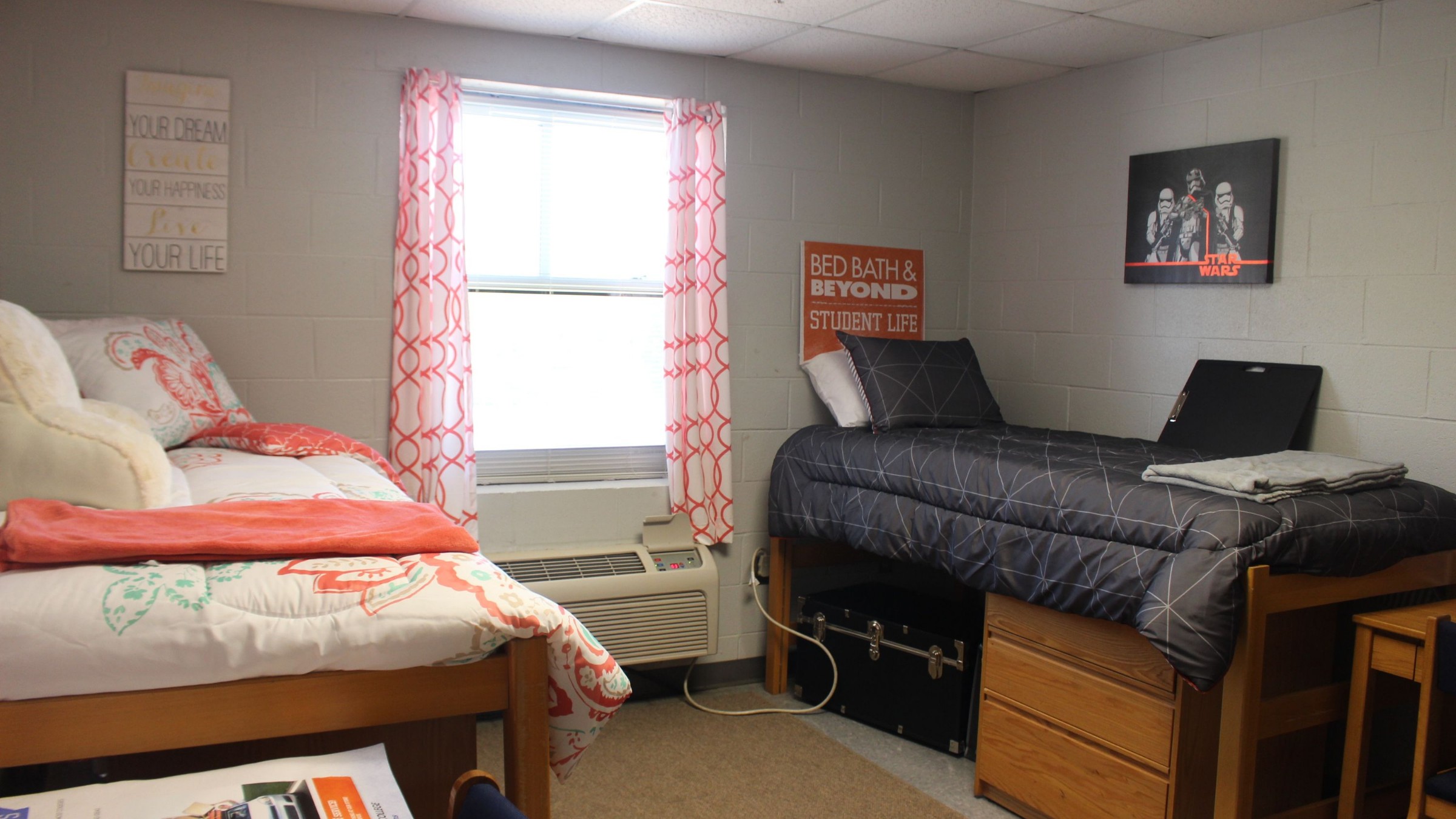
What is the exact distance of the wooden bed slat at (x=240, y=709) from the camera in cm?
119

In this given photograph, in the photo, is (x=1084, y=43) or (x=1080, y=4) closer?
(x=1080, y=4)

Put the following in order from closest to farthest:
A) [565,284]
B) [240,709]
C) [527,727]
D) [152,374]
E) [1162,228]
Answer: [240,709], [527,727], [152,374], [1162,228], [565,284]

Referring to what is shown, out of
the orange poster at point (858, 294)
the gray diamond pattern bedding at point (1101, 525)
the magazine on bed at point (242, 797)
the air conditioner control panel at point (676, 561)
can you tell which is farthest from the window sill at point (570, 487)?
the magazine on bed at point (242, 797)

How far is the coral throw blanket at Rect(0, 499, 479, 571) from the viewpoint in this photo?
1278 mm

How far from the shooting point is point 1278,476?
2.21 m

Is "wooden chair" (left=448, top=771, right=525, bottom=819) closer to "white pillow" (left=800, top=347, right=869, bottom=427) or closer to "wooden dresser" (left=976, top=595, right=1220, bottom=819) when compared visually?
"wooden dresser" (left=976, top=595, right=1220, bottom=819)

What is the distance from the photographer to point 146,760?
4.32 ft

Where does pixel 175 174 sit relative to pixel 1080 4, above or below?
below

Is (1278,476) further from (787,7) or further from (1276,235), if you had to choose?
(787,7)

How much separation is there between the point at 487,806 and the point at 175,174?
8.28 ft

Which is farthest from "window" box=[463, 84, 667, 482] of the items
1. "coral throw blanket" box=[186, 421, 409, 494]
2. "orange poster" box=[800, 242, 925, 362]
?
"coral throw blanket" box=[186, 421, 409, 494]

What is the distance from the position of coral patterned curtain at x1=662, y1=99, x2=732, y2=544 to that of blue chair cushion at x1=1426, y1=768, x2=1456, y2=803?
2.08m

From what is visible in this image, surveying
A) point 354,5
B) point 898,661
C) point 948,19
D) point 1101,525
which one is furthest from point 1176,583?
point 354,5

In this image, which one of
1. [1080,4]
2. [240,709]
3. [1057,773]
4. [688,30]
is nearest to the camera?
[240,709]
